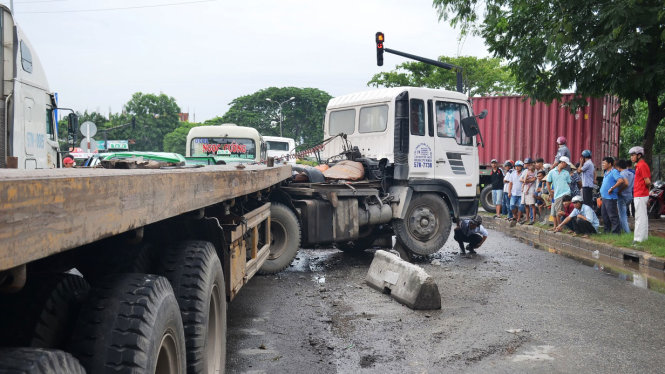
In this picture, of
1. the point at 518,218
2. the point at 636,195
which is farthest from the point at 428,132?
the point at 518,218

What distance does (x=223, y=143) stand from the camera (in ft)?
52.3

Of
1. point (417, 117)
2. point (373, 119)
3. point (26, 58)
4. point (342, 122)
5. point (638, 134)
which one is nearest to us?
point (26, 58)

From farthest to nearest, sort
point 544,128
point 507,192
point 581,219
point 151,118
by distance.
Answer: point 151,118 → point 544,128 → point 507,192 → point 581,219

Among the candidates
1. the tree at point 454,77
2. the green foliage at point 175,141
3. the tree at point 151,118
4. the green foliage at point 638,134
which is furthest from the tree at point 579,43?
the tree at point 151,118

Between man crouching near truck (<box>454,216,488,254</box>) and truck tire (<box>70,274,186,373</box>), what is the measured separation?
879cm

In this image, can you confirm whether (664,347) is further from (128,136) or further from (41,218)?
(128,136)

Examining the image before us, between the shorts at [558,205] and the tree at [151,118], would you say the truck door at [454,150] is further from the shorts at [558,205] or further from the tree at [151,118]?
the tree at [151,118]

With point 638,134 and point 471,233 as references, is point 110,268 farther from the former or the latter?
point 638,134

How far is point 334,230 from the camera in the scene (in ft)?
29.0

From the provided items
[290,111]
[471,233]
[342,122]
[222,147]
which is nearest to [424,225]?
[471,233]

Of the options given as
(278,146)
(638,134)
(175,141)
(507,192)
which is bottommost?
(507,192)

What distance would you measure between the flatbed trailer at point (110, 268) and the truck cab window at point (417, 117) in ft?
20.2

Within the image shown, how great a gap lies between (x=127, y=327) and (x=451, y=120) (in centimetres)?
880

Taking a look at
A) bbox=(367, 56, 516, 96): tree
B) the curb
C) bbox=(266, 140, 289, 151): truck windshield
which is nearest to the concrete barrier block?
the curb
